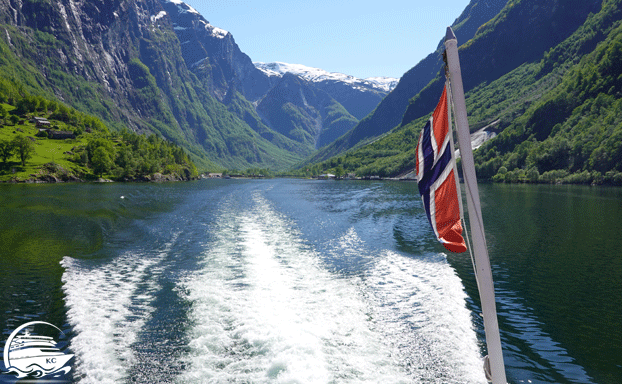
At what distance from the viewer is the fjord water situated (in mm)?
11742

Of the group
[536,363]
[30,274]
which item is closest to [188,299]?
[30,274]

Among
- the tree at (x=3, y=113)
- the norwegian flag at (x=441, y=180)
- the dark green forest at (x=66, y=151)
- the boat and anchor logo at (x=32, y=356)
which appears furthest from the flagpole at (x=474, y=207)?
the tree at (x=3, y=113)

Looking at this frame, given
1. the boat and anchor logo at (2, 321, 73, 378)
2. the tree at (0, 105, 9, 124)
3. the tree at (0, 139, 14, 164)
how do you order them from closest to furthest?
the boat and anchor logo at (2, 321, 73, 378), the tree at (0, 139, 14, 164), the tree at (0, 105, 9, 124)

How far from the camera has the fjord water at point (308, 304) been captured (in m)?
11.7

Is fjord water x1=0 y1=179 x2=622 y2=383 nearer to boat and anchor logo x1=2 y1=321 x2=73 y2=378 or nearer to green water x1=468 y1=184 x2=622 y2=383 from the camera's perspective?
green water x1=468 y1=184 x2=622 y2=383

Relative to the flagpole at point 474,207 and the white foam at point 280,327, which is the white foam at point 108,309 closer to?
the white foam at point 280,327

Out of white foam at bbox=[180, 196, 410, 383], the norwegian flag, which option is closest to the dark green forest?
white foam at bbox=[180, 196, 410, 383]

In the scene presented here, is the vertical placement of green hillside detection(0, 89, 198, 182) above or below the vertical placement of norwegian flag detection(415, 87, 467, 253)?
above

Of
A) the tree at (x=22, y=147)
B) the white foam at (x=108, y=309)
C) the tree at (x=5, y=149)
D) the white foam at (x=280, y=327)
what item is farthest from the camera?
the tree at (x=22, y=147)

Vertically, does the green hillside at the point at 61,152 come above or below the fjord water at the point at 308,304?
above

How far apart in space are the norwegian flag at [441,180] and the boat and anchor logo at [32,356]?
472 inches

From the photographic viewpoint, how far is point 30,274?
2092 cm

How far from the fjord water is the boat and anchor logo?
1.48 feet

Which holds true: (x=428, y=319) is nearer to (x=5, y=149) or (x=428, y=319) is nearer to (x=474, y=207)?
(x=474, y=207)
